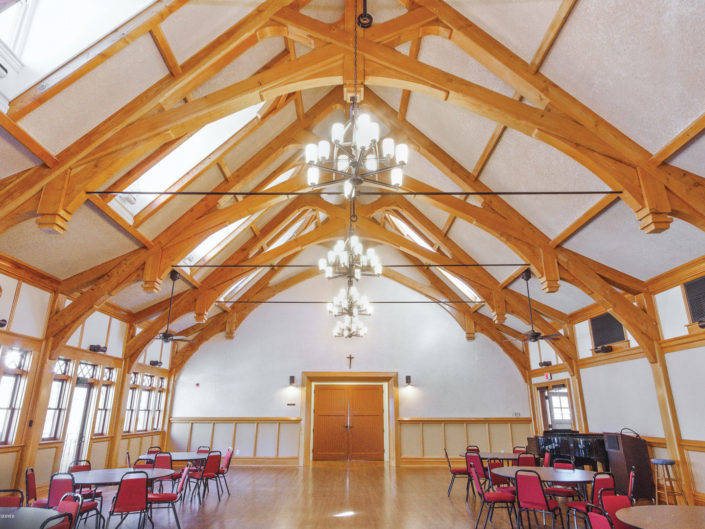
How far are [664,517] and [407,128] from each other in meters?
6.78

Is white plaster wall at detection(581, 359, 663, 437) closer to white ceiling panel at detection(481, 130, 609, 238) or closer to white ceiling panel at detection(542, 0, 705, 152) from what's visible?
white ceiling panel at detection(481, 130, 609, 238)

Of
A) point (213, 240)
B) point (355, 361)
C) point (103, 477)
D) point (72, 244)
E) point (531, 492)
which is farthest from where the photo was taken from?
point (355, 361)

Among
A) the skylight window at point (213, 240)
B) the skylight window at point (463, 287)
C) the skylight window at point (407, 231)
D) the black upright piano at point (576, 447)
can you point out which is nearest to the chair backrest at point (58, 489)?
the skylight window at point (213, 240)

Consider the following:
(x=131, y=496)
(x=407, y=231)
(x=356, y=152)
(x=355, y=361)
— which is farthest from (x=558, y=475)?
(x=407, y=231)

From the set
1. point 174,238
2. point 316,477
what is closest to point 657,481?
point 316,477

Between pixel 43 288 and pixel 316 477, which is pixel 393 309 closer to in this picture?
pixel 316 477

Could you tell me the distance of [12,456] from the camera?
643 cm

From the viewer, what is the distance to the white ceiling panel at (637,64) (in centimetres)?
399

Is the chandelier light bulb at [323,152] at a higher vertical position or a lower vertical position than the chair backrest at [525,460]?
higher

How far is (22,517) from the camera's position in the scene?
3279 mm

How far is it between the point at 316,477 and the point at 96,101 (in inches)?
341

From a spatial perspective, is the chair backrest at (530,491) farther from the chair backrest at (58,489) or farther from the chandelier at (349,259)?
the chair backrest at (58,489)

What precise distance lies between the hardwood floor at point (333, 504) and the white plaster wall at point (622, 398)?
3236 mm

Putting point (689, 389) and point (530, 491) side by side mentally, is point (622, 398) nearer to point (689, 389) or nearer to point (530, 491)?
point (689, 389)
